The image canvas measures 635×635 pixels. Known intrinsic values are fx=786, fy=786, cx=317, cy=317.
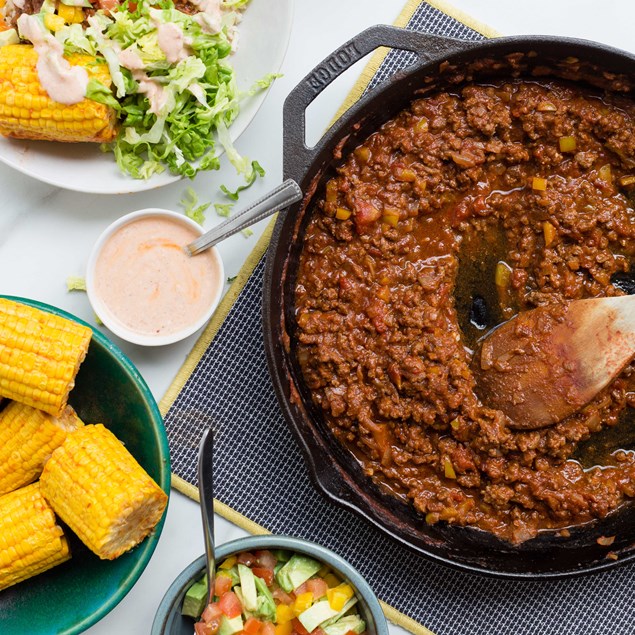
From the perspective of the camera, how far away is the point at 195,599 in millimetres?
3135

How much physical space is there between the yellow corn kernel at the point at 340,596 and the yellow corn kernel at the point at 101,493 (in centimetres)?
76

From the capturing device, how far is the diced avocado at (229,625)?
123 inches

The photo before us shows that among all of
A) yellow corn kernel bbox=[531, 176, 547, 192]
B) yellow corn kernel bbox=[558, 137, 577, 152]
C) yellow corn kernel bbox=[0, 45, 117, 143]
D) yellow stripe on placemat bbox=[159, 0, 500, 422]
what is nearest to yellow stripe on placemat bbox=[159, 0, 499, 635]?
yellow stripe on placemat bbox=[159, 0, 500, 422]

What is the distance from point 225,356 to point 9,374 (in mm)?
908

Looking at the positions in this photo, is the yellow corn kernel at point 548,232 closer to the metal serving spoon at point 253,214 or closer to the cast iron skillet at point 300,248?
the cast iron skillet at point 300,248

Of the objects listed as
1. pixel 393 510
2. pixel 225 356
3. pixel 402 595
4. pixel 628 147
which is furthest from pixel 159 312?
pixel 628 147

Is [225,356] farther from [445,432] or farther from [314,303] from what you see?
[445,432]

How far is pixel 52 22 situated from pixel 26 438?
1684mm

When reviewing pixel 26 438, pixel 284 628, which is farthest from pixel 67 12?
pixel 284 628

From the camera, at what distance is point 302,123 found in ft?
9.46

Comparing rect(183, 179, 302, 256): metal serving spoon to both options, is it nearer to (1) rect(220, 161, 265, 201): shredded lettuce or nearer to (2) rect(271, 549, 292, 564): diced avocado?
(1) rect(220, 161, 265, 201): shredded lettuce

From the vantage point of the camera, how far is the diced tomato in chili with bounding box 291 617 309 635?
10.6 ft

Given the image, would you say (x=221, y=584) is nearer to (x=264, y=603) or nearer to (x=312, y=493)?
(x=264, y=603)

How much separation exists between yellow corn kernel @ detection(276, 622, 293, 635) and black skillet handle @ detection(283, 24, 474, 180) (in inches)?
71.2
